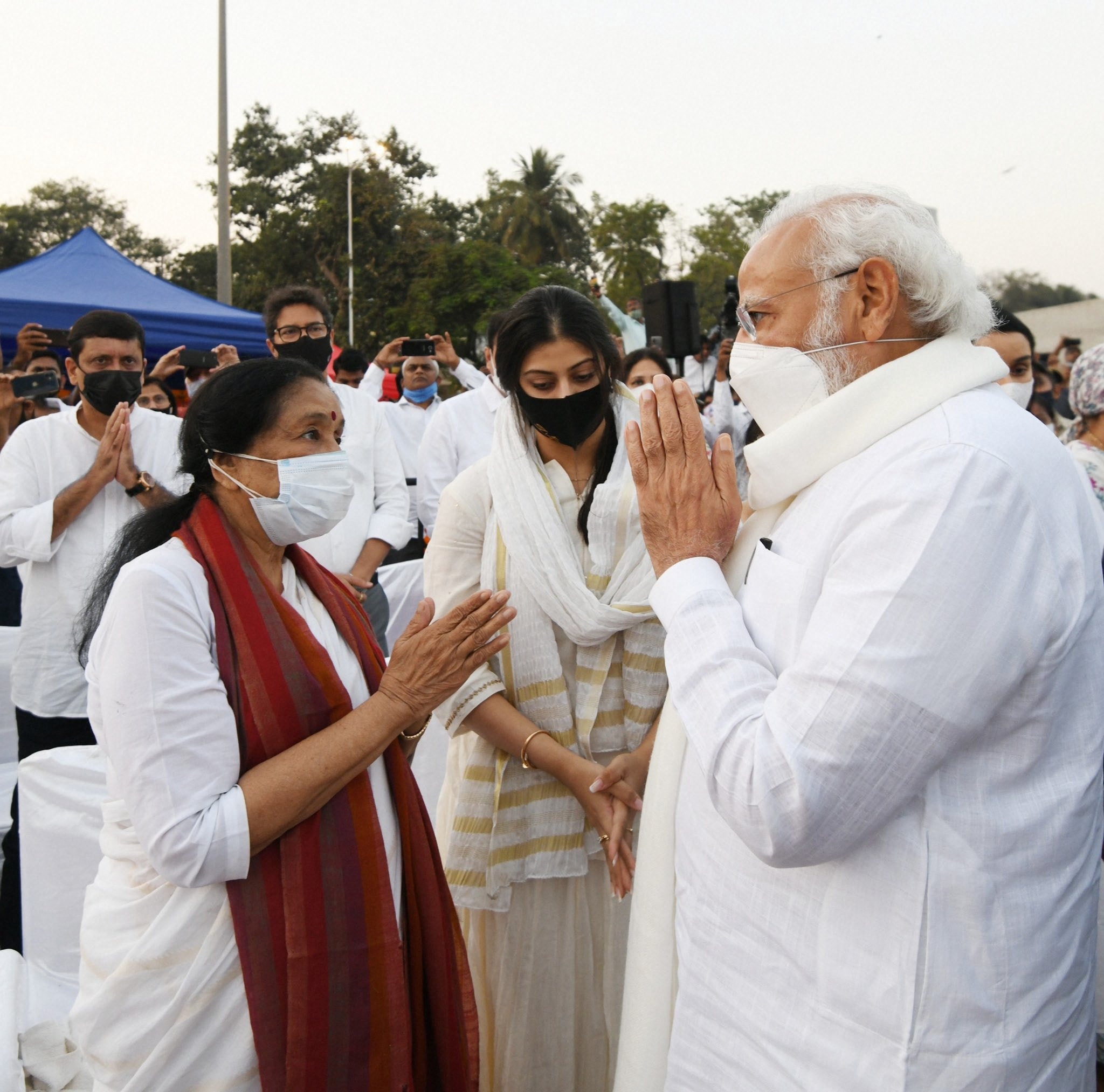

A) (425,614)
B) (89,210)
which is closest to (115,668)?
(425,614)

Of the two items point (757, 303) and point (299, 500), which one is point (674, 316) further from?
point (757, 303)

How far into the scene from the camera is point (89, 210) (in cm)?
4594

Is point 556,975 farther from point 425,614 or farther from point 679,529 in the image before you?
point 679,529

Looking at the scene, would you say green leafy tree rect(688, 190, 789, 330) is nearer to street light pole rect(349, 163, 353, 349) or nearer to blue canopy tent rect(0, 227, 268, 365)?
street light pole rect(349, 163, 353, 349)

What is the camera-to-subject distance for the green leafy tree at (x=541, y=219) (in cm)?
4816

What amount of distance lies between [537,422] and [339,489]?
0.61 meters

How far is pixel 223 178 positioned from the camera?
45.6 ft

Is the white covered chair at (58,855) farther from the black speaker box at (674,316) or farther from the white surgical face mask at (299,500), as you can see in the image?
the black speaker box at (674,316)

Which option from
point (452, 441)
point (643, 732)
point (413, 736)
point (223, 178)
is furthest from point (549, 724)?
point (223, 178)

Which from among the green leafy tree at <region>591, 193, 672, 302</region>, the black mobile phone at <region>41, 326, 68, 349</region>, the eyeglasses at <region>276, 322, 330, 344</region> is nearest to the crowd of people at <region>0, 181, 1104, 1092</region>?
the eyeglasses at <region>276, 322, 330, 344</region>

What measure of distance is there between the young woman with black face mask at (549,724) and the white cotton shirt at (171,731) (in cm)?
74

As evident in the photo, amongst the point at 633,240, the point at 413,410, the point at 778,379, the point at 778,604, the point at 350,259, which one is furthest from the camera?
the point at 633,240

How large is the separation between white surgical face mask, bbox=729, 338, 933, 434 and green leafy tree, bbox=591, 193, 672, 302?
130ft

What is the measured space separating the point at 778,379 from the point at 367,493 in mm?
2893
